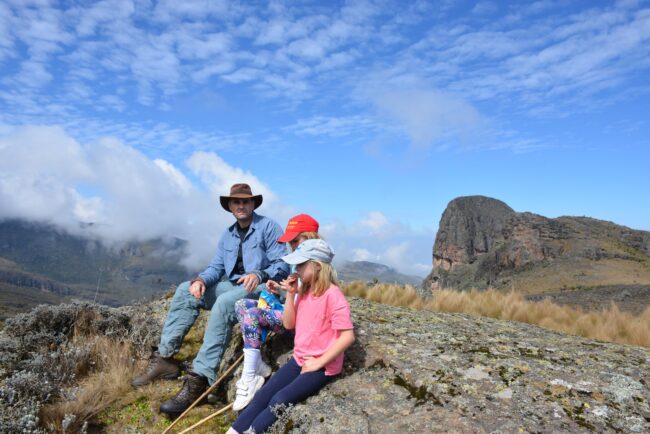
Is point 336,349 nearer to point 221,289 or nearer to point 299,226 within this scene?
point 299,226

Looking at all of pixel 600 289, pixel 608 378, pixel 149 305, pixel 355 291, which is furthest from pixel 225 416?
pixel 600 289

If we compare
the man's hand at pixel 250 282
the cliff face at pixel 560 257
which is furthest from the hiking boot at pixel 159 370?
the cliff face at pixel 560 257

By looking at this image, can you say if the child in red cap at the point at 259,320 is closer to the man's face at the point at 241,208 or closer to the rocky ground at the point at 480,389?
the rocky ground at the point at 480,389

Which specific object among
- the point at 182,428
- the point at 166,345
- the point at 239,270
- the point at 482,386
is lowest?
the point at 182,428

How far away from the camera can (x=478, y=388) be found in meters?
4.05

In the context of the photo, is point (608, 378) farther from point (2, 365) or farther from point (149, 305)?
point (149, 305)

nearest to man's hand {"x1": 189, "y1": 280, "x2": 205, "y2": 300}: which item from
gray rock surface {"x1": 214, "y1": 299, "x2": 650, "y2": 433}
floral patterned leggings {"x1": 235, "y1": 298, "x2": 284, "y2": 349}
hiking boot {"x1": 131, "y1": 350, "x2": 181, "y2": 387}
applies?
floral patterned leggings {"x1": 235, "y1": 298, "x2": 284, "y2": 349}

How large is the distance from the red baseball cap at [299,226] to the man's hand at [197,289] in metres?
1.42

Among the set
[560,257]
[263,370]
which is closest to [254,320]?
[263,370]

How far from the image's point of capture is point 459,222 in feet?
436

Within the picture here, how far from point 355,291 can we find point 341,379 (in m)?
7.35

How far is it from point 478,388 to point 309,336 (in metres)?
1.72

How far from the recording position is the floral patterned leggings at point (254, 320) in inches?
209

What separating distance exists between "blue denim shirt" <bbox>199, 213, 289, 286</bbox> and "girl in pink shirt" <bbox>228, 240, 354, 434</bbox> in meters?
1.11
